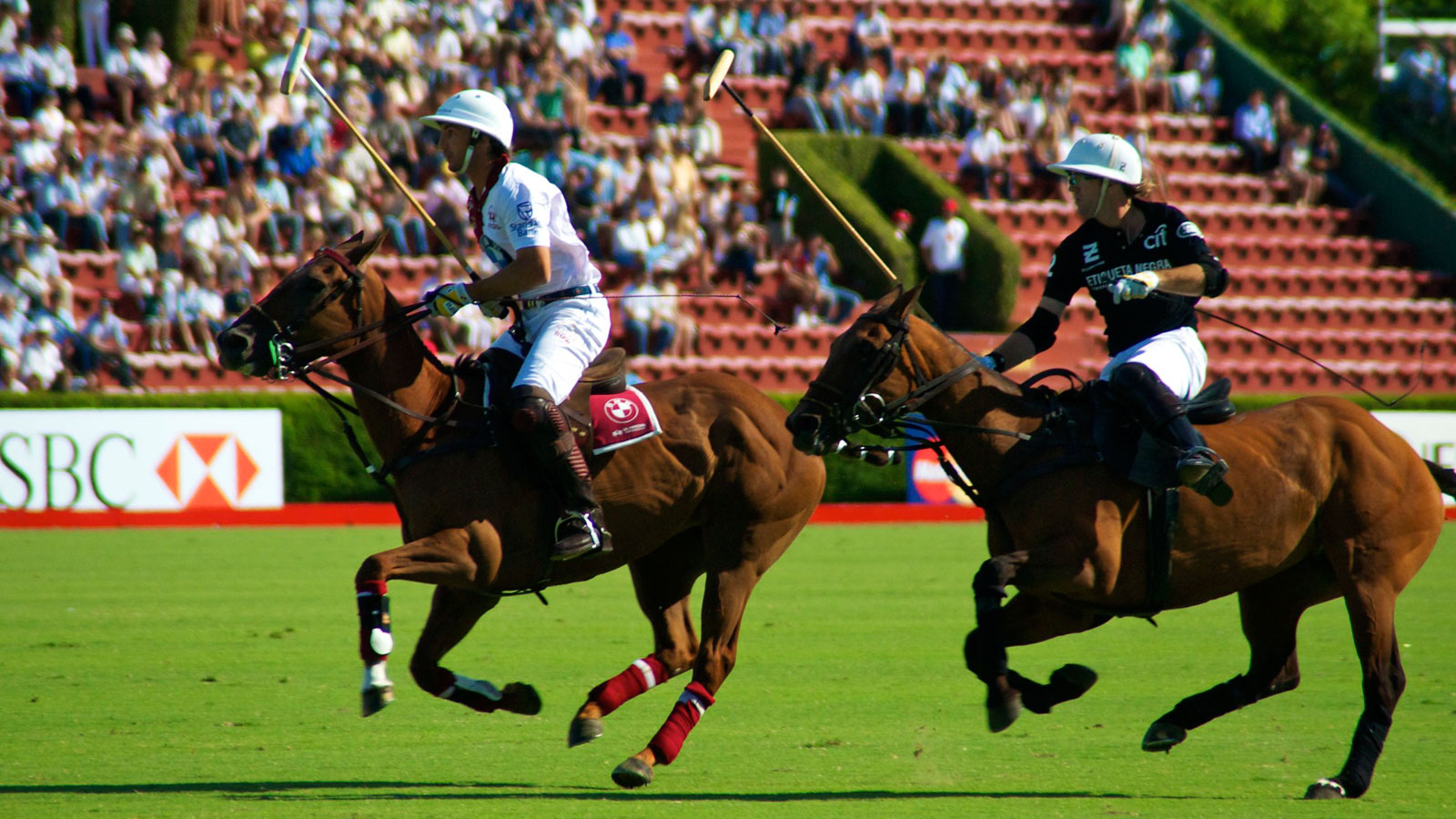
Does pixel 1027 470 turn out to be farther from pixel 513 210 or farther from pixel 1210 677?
pixel 1210 677

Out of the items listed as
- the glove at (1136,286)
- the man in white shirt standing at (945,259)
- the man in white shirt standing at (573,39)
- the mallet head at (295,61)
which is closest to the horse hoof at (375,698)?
the glove at (1136,286)

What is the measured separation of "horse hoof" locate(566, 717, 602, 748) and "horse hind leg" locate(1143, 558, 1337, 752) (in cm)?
209

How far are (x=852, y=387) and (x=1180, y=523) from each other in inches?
50.5

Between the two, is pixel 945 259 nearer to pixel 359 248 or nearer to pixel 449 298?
pixel 359 248

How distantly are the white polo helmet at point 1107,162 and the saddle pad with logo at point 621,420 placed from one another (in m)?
1.83

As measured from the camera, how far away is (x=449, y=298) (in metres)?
6.02

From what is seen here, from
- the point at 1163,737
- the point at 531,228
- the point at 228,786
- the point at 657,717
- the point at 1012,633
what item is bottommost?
the point at 657,717

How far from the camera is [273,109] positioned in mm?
19219

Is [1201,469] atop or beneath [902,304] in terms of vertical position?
beneath

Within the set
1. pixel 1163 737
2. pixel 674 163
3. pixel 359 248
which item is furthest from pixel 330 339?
pixel 674 163

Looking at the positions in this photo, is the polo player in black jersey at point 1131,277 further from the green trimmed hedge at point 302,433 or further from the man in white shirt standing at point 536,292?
the green trimmed hedge at point 302,433

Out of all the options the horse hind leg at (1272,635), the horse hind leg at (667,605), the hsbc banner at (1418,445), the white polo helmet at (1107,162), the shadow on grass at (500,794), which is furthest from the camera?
the hsbc banner at (1418,445)

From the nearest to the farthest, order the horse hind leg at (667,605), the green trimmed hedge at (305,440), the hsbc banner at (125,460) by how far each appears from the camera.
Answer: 1. the horse hind leg at (667,605)
2. the hsbc banner at (125,460)
3. the green trimmed hedge at (305,440)

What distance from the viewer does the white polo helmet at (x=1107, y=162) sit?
19.9 ft
